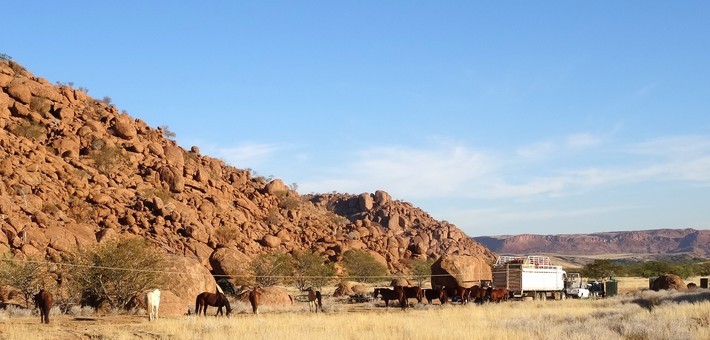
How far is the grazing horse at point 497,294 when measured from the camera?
1575 inches

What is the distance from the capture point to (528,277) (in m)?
43.9

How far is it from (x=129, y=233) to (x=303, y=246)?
26848 millimetres

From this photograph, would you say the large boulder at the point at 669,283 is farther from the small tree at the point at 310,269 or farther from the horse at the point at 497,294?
the small tree at the point at 310,269

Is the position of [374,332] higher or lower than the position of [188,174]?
lower

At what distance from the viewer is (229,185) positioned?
88.9 meters

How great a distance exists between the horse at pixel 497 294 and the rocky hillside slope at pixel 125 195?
21.1 metres

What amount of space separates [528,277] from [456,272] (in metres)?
5.40

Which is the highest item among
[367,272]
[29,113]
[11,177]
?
[29,113]

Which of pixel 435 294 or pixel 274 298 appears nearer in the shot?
pixel 274 298

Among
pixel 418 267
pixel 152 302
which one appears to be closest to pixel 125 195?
pixel 418 267

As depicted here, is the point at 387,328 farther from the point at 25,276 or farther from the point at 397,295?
the point at 25,276

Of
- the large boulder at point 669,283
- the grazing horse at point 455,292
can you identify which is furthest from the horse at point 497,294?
the large boulder at point 669,283

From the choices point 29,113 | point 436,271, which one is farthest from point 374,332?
point 29,113

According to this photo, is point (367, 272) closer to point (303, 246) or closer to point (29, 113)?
point (303, 246)
